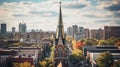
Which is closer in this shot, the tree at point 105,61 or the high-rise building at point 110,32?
the tree at point 105,61

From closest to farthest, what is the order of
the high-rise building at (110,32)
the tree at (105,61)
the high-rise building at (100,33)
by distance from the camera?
the tree at (105,61) < the high-rise building at (110,32) < the high-rise building at (100,33)

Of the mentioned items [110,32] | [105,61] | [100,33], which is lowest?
[100,33]

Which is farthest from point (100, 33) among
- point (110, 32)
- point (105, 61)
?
point (105, 61)

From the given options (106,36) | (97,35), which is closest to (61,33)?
(106,36)

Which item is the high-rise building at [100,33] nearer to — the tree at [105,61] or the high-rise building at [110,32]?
the high-rise building at [110,32]

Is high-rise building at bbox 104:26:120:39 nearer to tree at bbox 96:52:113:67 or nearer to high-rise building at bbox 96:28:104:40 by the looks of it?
high-rise building at bbox 96:28:104:40

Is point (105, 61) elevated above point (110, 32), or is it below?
below

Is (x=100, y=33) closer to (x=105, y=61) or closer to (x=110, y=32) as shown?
(x=110, y=32)

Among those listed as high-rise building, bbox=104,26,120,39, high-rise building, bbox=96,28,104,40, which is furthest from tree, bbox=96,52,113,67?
high-rise building, bbox=96,28,104,40

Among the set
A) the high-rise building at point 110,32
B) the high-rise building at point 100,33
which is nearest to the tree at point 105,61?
the high-rise building at point 110,32

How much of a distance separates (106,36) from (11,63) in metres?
25.6

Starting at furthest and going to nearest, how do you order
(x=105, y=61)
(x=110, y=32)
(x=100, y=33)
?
(x=100, y=33)
(x=110, y=32)
(x=105, y=61)

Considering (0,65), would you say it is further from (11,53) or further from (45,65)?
(11,53)

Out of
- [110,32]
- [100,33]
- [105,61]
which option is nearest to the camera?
[105,61]
